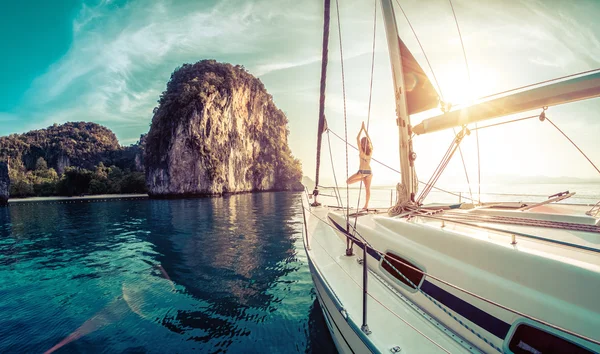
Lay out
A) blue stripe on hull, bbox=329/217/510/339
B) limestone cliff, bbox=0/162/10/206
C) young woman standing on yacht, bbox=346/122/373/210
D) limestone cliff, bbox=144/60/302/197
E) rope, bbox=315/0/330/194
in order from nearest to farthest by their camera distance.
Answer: blue stripe on hull, bbox=329/217/510/339 → rope, bbox=315/0/330/194 → young woman standing on yacht, bbox=346/122/373/210 → limestone cliff, bbox=0/162/10/206 → limestone cliff, bbox=144/60/302/197

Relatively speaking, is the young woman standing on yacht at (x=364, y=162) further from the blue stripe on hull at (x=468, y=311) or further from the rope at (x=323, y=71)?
the blue stripe on hull at (x=468, y=311)

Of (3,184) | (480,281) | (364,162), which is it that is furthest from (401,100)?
(3,184)

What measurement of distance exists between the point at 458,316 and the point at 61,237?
575 inches

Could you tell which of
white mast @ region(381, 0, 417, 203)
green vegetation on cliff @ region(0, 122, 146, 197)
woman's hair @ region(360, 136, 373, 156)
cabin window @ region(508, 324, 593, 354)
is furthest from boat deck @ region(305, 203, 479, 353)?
green vegetation on cliff @ region(0, 122, 146, 197)

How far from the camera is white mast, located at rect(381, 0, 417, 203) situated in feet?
13.5

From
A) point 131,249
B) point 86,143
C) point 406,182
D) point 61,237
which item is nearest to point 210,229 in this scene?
point 131,249

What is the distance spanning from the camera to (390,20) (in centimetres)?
418

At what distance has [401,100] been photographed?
165 inches

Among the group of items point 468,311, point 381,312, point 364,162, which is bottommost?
point 381,312

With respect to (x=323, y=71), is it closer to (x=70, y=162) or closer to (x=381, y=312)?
(x=381, y=312)

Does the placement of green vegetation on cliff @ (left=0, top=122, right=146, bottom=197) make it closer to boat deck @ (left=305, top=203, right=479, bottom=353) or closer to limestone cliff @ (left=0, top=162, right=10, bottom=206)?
limestone cliff @ (left=0, top=162, right=10, bottom=206)

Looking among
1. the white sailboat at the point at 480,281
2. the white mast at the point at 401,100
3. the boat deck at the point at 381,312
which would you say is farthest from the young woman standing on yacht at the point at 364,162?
the boat deck at the point at 381,312

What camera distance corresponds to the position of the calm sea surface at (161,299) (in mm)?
3406

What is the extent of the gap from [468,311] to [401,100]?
3354 mm
